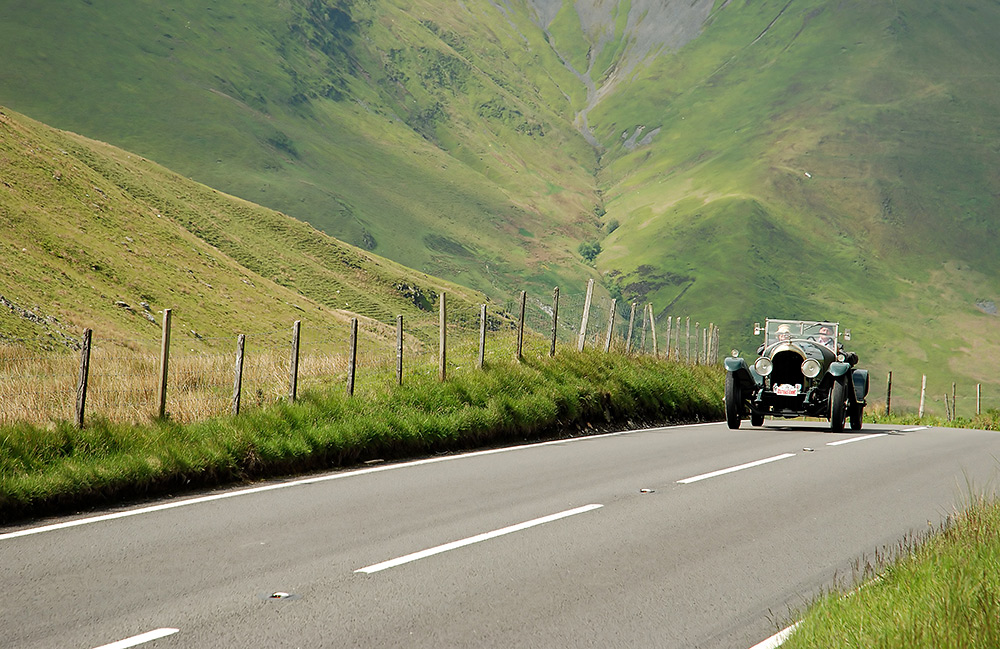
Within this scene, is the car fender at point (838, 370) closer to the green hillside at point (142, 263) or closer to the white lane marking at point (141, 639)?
the green hillside at point (142, 263)

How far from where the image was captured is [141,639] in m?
5.31

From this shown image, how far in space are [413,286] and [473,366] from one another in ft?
273

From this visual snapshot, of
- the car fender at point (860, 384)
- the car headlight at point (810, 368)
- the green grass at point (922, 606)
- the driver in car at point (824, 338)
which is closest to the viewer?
the green grass at point (922, 606)

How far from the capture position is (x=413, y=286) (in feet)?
332

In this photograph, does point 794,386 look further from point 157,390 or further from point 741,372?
point 157,390

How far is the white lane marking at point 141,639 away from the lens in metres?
5.19

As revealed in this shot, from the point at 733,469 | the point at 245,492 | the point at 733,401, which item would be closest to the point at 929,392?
the point at 733,401

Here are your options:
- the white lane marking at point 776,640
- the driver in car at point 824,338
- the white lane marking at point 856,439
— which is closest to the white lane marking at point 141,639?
the white lane marking at point 776,640

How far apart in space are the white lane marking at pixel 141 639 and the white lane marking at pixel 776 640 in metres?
3.32

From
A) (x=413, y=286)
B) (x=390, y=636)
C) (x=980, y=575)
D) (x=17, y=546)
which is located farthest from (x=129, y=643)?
(x=413, y=286)

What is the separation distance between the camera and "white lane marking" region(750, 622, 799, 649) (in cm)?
538

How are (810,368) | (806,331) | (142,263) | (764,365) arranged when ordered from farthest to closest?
(142,263)
(806,331)
(764,365)
(810,368)

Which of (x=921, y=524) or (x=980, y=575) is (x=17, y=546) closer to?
(x=980, y=575)

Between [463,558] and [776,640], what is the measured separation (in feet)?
8.48
